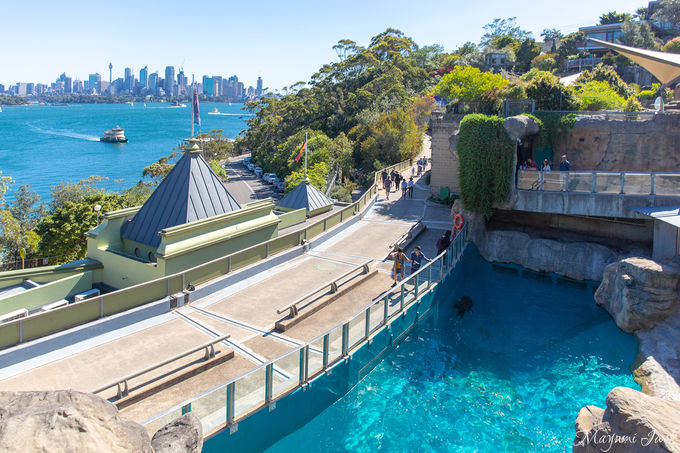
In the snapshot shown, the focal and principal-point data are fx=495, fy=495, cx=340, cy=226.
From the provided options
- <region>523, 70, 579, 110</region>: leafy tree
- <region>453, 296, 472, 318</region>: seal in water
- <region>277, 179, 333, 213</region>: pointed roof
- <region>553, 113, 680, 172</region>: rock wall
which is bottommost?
<region>453, 296, 472, 318</region>: seal in water

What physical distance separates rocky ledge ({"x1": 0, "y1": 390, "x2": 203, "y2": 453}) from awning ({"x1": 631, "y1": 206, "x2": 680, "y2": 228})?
19995 millimetres

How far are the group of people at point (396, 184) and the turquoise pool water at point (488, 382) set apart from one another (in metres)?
12.6

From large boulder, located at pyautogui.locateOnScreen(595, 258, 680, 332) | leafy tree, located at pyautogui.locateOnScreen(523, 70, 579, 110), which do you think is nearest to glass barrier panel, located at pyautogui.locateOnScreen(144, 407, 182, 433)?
large boulder, located at pyautogui.locateOnScreen(595, 258, 680, 332)

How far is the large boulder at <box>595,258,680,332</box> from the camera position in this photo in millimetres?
17859

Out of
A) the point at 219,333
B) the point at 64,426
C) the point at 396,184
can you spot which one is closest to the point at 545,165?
the point at 396,184

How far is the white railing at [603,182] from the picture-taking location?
20.8 metres

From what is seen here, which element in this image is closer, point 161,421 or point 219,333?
point 161,421

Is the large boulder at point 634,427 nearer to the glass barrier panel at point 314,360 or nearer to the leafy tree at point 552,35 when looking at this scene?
the glass barrier panel at point 314,360

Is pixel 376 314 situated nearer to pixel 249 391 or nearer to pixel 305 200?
pixel 249 391

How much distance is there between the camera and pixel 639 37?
8119cm

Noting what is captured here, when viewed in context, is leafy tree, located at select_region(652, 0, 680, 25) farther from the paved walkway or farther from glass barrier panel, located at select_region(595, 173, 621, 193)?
the paved walkway

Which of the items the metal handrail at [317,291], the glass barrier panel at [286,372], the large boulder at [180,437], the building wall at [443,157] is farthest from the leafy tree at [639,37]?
the large boulder at [180,437]

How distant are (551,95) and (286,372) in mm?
25258

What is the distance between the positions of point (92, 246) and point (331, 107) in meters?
59.9
